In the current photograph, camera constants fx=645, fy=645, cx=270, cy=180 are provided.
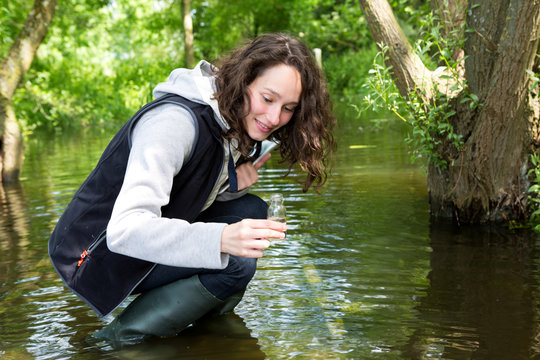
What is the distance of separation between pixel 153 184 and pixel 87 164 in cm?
748

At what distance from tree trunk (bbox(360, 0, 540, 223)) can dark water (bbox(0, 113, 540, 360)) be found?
232 mm

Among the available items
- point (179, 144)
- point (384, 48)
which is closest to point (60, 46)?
point (384, 48)

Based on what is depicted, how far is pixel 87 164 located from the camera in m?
9.40

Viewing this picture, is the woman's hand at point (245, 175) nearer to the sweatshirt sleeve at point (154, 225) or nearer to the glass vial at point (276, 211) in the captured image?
the glass vial at point (276, 211)

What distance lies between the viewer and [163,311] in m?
2.78


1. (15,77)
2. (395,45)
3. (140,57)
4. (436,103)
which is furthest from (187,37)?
(436,103)

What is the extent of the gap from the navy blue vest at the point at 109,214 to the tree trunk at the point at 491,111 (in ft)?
7.55

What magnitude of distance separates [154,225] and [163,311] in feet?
2.34

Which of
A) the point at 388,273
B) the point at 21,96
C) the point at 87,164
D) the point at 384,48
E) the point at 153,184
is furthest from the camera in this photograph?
the point at 21,96

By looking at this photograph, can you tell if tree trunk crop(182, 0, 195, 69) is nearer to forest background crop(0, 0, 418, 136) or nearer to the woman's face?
forest background crop(0, 0, 418, 136)

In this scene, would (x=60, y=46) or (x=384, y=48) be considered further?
(x=60, y=46)

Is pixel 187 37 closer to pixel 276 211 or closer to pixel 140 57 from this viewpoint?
pixel 140 57

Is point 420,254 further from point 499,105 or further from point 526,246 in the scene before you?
point 499,105

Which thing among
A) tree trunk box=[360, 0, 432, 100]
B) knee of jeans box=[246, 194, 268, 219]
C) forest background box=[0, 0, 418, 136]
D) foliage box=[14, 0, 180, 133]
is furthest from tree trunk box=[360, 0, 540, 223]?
foliage box=[14, 0, 180, 133]
